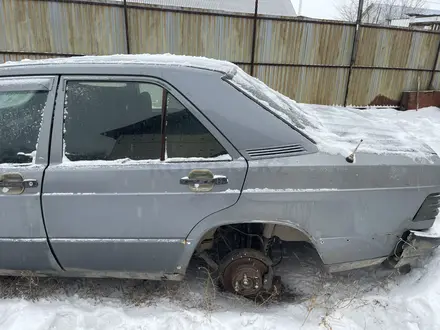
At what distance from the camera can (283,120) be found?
2291 millimetres

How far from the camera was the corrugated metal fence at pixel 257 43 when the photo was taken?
→ 27.2 ft

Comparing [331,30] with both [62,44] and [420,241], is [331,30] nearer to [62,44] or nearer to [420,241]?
[62,44]

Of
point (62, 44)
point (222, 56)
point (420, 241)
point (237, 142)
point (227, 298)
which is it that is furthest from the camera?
point (222, 56)

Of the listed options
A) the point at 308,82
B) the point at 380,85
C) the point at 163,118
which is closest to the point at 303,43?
the point at 308,82

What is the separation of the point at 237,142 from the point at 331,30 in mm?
8855

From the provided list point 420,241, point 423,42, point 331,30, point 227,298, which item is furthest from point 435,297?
point 423,42

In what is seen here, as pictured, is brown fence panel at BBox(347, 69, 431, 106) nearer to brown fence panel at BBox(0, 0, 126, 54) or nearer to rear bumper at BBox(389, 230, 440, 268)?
brown fence panel at BBox(0, 0, 126, 54)

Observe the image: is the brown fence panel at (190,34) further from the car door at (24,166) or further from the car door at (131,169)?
the car door at (131,169)

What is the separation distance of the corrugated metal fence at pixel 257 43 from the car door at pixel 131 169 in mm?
7064

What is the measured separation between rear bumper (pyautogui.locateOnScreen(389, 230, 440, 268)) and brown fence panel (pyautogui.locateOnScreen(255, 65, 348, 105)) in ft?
25.5

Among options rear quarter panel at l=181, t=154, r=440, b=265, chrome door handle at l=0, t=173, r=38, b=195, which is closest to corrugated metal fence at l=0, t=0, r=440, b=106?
chrome door handle at l=0, t=173, r=38, b=195

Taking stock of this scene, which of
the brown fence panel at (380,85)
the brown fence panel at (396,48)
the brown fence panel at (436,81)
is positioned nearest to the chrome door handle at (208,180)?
the brown fence panel at (380,85)

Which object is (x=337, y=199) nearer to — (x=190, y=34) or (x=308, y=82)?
(x=190, y=34)

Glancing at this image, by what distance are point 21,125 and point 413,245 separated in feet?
9.07
